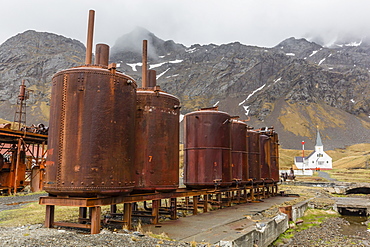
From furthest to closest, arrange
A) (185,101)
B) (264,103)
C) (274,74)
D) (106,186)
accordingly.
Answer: (274,74) < (185,101) < (264,103) < (106,186)

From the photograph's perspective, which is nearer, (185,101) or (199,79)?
(185,101)

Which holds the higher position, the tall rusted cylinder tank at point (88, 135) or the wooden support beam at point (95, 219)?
the tall rusted cylinder tank at point (88, 135)

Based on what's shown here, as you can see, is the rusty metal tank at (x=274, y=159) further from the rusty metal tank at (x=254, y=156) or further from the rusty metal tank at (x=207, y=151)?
the rusty metal tank at (x=207, y=151)

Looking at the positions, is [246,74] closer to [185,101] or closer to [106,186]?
[185,101]

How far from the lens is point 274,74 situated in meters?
152

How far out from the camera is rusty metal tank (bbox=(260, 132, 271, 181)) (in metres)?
22.0

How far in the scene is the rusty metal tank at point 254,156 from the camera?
64.6 feet

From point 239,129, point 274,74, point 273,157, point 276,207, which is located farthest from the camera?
point 274,74

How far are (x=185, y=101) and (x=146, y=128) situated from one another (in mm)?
131617

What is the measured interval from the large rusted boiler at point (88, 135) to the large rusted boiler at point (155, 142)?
6.46ft

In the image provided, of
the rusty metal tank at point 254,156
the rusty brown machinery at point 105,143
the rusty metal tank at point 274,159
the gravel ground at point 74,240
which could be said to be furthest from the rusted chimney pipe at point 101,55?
the rusty metal tank at point 274,159

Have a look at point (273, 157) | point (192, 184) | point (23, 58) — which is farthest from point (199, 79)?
point (192, 184)

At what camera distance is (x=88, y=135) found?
773 cm

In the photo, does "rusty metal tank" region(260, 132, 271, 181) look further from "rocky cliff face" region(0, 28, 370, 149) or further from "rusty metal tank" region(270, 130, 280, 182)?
"rocky cliff face" region(0, 28, 370, 149)
